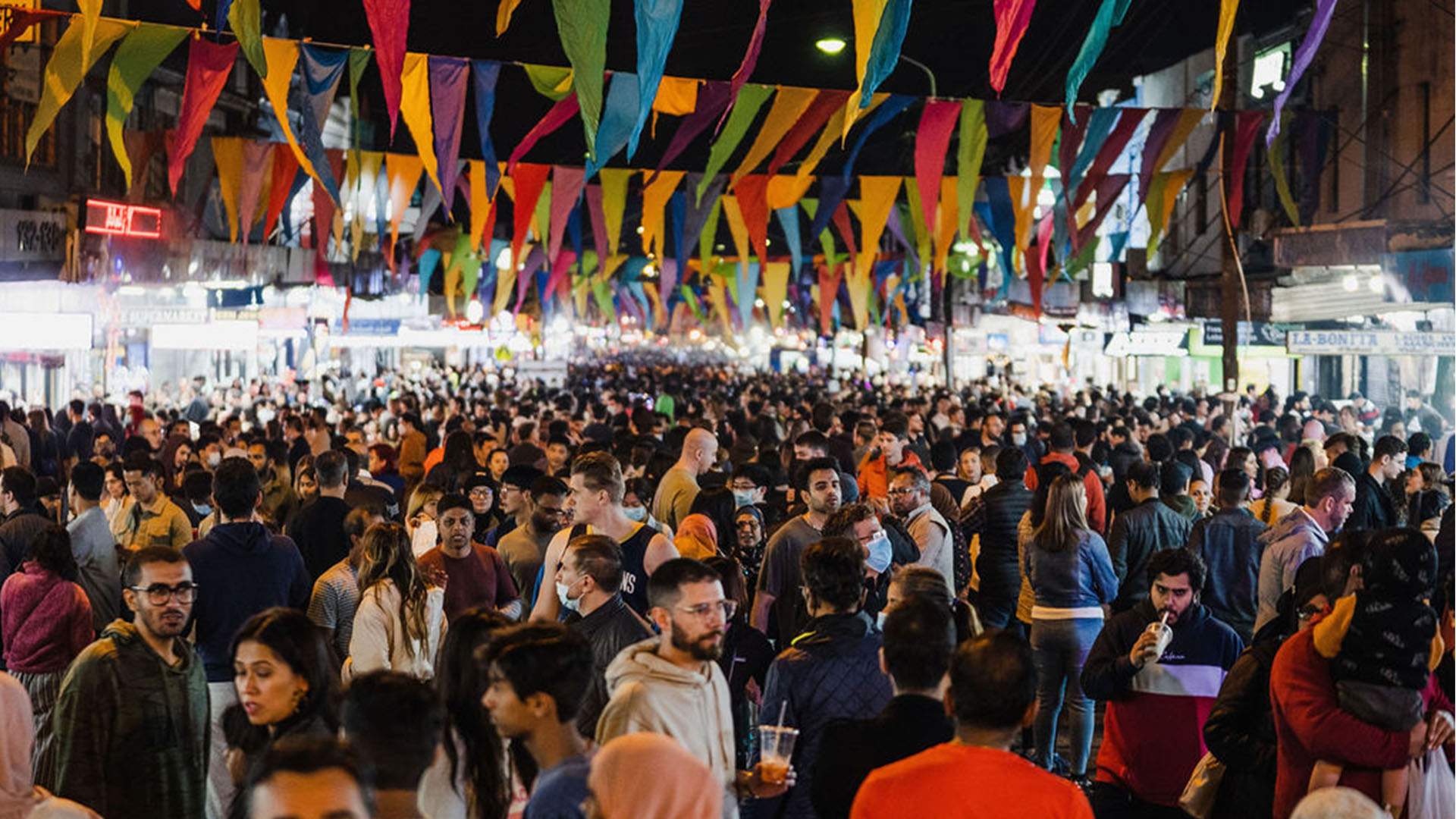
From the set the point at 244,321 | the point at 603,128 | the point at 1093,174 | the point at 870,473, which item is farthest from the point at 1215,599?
the point at 244,321

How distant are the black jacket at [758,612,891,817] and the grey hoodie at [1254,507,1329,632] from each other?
155 inches

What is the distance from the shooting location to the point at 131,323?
32.3 metres

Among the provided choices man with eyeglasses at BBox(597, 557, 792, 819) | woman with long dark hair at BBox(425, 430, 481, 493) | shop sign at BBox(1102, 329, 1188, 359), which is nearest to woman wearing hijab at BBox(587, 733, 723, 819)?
man with eyeglasses at BBox(597, 557, 792, 819)

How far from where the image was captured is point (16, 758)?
5086mm

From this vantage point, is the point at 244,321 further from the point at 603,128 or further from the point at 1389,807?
the point at 1389,807

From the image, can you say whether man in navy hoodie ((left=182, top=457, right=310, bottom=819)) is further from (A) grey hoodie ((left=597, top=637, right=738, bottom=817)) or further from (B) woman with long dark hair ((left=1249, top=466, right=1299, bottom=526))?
(B) woman with long dark hair ((left=1249, top=466, right=1299, bottom=526))

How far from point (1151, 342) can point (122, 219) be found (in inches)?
738

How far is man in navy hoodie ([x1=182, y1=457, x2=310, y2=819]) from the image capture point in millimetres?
7922

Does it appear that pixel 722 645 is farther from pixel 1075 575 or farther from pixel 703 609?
pixel 1075 575

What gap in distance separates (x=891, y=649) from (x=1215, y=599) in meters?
5.73

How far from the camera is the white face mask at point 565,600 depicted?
274 inches

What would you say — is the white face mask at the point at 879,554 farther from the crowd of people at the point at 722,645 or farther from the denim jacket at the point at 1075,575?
the denim jacket at the point at 1075,575

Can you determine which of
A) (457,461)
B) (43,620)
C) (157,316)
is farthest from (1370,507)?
(157,316)

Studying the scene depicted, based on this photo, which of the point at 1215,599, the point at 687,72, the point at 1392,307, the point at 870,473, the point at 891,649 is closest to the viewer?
the point at 891,649
